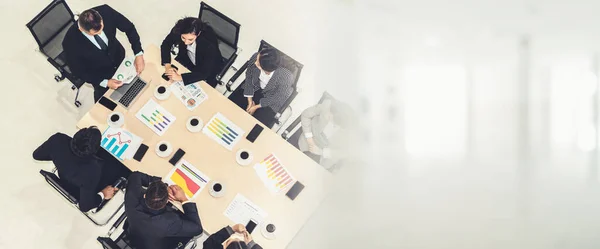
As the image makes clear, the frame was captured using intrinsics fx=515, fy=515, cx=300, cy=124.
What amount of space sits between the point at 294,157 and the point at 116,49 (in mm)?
1490

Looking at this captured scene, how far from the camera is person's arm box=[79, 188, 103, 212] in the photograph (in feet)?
10.5

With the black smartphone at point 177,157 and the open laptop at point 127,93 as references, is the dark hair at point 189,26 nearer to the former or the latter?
the open laptop at point 127,93

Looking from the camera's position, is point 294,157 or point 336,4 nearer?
point 336,4

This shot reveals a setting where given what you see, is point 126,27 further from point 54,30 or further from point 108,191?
point 108,191

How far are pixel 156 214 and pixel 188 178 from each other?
294 mm

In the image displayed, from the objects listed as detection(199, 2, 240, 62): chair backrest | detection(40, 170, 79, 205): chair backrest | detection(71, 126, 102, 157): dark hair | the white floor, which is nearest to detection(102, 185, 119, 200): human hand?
detection(40, 170, 79, 205): chair backrest

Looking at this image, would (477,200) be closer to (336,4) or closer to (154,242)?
(336,4)

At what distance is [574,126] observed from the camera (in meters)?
2.17

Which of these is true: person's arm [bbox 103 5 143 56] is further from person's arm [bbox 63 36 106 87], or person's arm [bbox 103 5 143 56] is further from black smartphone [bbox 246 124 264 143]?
black smartphone [bbox 246 124 264 143]

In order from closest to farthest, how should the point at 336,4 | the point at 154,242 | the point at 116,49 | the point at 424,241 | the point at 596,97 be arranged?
the point at 596,97 → the point at 424,241 → the point at 336,4 → the point at 154,242 → the point at 116,49

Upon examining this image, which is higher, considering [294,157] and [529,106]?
[529,106]

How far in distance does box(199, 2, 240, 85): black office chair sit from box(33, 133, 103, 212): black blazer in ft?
3.33

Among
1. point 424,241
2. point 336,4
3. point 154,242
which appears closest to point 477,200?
point 424,241

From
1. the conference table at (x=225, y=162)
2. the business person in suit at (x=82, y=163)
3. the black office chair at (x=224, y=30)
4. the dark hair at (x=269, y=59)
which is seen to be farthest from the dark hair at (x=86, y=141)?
the dark hair at (x=269, y=59)
